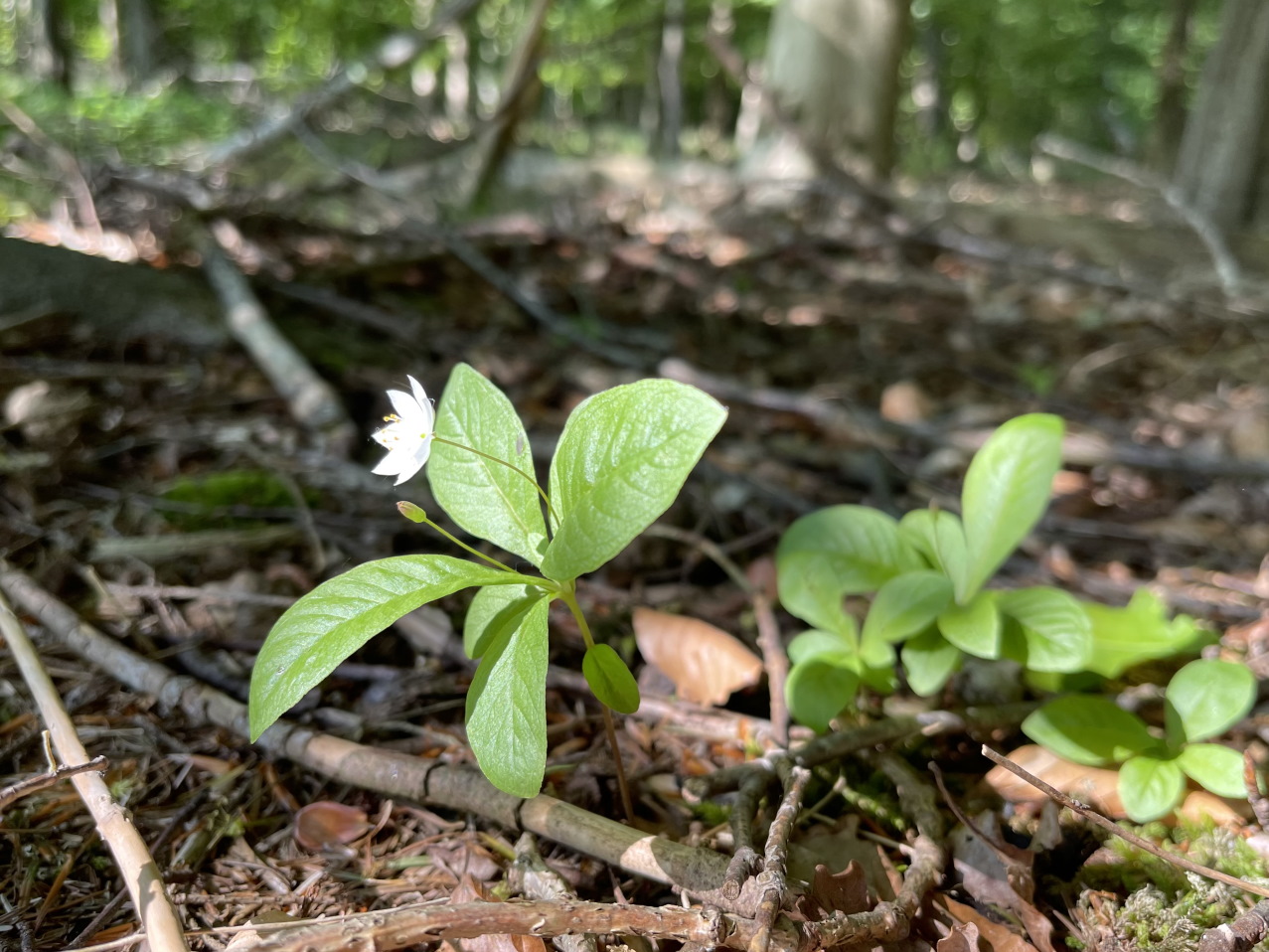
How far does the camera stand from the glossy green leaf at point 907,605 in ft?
3.87

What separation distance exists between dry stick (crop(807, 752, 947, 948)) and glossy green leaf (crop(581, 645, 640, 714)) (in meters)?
0.32

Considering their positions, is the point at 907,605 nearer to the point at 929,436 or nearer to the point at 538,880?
the point at 538,880

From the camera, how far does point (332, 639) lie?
869 millimetres

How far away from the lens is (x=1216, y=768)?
3.55 ft

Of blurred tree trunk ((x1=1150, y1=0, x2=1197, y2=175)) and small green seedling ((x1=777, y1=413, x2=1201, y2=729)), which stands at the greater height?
blurred tree trunk ((x1=1150, y1=0, x2=1197, y2=175))

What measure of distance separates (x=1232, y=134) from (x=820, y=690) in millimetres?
7354

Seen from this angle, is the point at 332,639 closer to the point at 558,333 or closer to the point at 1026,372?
the point at 558,333

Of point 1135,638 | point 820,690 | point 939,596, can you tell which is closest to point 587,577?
point 820,690

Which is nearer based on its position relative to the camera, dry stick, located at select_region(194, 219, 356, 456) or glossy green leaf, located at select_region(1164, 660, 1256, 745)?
glossy green leaf, located at select_region(1164, 660, 1256, 745)

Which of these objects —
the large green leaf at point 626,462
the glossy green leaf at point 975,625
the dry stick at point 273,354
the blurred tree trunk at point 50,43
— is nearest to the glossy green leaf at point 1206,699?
the glossy green leaf at point 975,625

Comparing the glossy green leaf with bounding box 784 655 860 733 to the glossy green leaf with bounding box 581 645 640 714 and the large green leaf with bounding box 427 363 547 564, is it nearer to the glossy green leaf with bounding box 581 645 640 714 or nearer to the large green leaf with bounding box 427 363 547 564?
the glossy green leaf with bounding box 581 645 640 714

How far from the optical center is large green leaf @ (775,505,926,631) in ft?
4.29

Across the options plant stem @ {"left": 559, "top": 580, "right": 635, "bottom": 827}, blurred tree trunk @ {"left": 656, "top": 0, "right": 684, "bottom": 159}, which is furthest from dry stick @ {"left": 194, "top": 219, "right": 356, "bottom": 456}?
blurred tree trunk @ {"left": 656, "top": 0, "right": 684, "bottom": 159}

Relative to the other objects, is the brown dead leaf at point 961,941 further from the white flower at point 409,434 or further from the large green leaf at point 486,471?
the white flower at point 409,434
